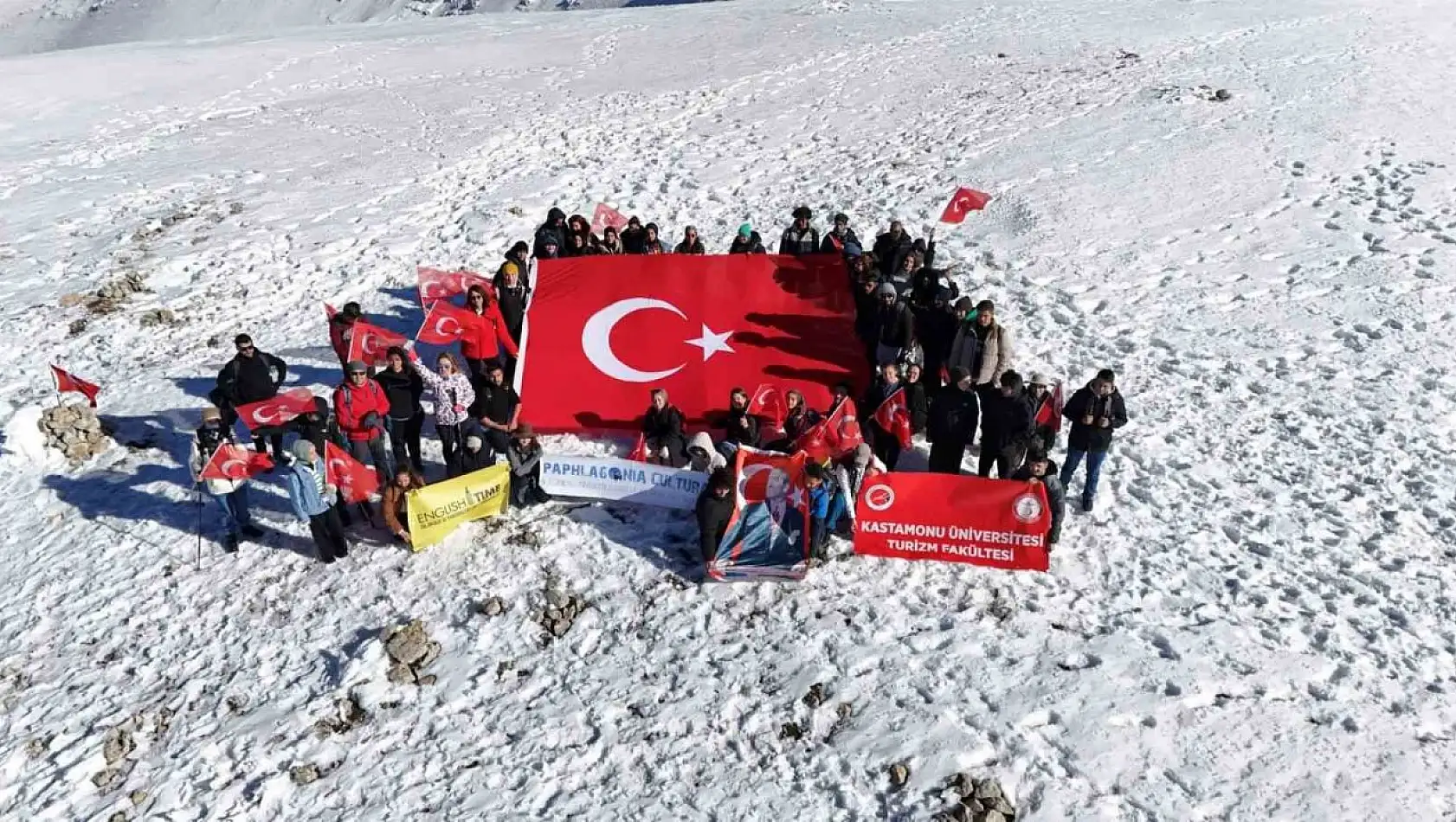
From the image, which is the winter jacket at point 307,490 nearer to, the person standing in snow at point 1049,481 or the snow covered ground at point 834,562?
the snow covered ground at point 834,562

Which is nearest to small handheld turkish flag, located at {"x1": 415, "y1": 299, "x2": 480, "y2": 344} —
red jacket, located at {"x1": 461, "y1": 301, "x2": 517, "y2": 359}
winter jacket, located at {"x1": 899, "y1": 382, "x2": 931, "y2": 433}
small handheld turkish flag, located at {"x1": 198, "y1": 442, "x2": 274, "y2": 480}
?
red jacket, located at {"x1": 461, "y1": 301, "x2": 517, "y2": 359}

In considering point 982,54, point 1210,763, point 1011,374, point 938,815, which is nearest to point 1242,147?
point 982,54

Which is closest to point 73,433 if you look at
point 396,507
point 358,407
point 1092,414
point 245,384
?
point 245,384

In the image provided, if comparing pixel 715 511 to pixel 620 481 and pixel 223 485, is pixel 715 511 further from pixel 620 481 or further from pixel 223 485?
pixel 223 485

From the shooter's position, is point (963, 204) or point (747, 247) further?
point (963, 204)

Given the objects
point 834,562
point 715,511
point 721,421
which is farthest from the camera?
point 721,421

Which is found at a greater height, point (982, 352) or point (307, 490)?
point (982, 352)

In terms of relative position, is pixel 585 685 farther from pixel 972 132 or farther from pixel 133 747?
pixel 972 132

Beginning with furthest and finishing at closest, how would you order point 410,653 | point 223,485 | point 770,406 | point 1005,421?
point 770,406, point 223,485, point 1005,421, point 410,653
